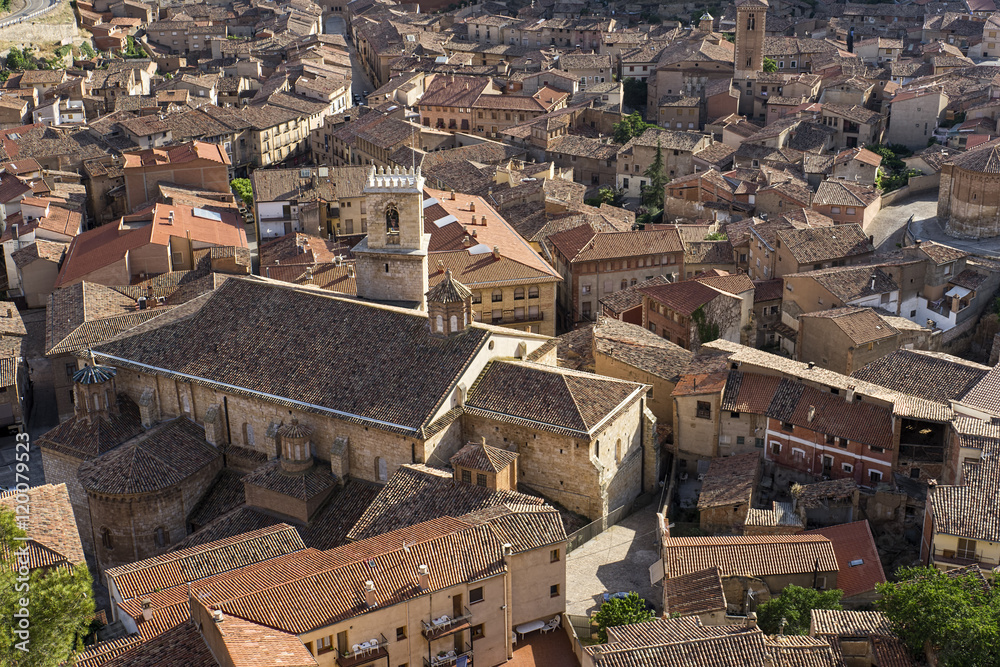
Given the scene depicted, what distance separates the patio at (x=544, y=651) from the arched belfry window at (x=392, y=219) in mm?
21277

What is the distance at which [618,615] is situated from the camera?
4319cm

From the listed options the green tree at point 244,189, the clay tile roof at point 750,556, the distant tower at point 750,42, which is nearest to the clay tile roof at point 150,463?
the clay tile roof at point 750,556

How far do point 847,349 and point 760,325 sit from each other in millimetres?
10044

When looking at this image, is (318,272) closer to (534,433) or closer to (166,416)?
(166,416)

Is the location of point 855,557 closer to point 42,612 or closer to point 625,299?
point 42,612

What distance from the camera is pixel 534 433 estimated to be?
51.5m

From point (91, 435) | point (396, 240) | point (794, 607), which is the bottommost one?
point (794, 607)

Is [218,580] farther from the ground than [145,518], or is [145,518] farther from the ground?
[218,580]

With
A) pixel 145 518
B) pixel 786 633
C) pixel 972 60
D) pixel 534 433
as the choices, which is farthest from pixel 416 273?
pixel 972 60

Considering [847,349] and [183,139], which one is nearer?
[847,349]

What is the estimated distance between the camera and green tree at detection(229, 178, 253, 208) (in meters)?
106

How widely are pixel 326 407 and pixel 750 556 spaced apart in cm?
1895

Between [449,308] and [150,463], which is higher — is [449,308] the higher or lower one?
the higher one

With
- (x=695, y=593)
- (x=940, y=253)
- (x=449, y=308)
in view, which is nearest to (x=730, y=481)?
(x=695, y=593)
